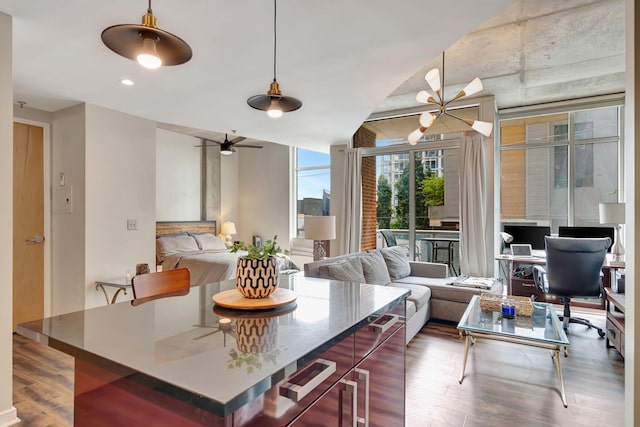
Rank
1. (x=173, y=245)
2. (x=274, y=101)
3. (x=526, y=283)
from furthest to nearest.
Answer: (x=173, y=245)
(x=526, y=283)
(x=274, y=101)

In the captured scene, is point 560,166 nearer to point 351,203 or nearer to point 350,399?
point 351,203

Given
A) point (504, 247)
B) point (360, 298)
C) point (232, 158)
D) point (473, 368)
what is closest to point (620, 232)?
point (504, 247)

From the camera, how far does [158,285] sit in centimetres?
177

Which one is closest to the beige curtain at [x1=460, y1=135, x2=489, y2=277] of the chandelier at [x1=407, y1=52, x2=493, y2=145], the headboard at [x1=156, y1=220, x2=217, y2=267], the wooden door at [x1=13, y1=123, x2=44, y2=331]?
the chandelier at [x1=407, y1=52, x2=493, y2=145]

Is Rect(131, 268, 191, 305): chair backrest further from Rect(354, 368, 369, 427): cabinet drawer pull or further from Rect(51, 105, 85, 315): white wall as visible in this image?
Rect(51, 105, 85, 315): white wall

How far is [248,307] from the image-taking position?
1347 millimetres

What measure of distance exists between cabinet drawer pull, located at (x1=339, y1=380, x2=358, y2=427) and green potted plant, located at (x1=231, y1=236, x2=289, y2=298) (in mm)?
483

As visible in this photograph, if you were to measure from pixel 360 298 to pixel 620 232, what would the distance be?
16.4 ft

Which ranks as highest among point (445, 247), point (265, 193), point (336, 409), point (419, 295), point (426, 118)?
point (426, 118)

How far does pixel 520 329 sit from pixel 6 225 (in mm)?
3584

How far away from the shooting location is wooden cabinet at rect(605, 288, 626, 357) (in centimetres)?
297

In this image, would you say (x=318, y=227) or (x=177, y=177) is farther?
(x=177, y=177)

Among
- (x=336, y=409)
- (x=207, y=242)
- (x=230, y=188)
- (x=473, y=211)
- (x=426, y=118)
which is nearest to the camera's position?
(x=336, y=409)

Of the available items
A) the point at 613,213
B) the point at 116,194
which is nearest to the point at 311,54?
the point at 116,194
